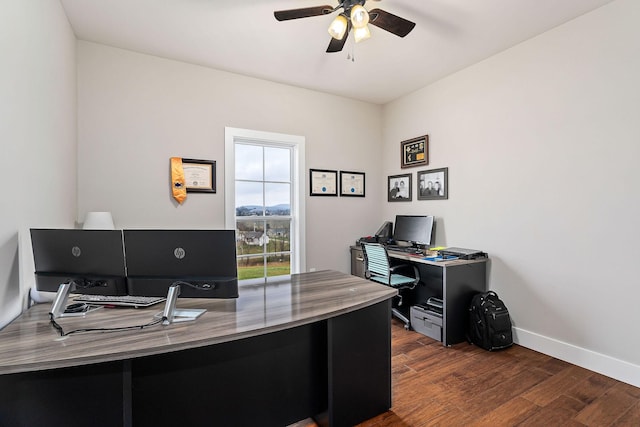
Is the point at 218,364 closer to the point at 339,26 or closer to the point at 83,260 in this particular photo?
the point at 83,260

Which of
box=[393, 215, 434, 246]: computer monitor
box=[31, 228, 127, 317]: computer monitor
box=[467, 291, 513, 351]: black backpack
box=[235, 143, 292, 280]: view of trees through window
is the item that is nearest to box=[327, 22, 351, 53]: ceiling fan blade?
box=[235, 143, 292, 280]: view of trees through window

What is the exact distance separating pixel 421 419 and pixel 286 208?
2709 millimetres

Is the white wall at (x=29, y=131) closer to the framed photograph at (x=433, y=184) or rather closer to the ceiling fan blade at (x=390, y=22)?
the ceiling fan blade at (x=390, y=22)

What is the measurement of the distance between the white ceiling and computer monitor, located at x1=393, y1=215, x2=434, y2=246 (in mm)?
1761

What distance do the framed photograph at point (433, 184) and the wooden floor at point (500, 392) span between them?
1776mm

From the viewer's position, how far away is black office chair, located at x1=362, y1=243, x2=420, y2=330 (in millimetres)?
3297

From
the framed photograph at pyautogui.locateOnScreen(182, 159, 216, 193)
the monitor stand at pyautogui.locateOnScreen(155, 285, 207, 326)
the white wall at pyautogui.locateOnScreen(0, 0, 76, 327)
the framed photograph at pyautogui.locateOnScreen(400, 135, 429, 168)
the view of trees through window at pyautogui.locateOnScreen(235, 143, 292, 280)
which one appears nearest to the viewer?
the monitor stand at pyautogui.locateOnScreen(155, 285, 207, 326)

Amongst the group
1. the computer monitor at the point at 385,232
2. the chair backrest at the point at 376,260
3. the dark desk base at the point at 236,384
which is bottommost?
the dark desk base at the point at 236,384

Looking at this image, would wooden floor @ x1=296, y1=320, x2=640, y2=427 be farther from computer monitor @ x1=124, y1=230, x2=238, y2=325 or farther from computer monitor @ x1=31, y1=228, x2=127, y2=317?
computer monitor @ x1=31, y1=228, x2=127, y2=317

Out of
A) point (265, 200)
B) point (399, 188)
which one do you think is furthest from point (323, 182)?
point (399, 188)

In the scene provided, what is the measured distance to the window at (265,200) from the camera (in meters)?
3.58

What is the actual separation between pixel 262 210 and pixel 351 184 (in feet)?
4.47

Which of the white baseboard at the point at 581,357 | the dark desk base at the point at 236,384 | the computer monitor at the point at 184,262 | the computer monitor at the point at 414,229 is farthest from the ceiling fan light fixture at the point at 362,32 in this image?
the white baseboard at the point at 581,357

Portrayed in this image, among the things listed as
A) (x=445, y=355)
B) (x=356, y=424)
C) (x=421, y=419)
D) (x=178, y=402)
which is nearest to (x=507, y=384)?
(x=445, y=355)
